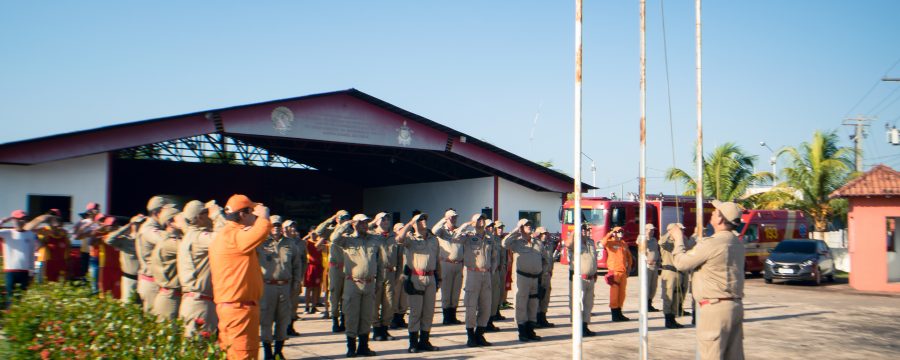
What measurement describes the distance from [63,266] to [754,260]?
21457 millimetres

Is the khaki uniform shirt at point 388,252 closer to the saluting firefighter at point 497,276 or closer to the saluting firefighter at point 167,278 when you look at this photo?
the saluting firefighter at point 497,276

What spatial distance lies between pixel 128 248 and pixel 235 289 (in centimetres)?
366

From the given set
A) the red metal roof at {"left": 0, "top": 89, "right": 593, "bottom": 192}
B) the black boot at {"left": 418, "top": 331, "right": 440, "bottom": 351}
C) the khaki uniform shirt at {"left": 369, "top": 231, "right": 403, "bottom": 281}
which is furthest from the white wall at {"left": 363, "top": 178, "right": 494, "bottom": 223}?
the black boot at {"left": 418, "top": 331, "right": 440, "bottom": 351}

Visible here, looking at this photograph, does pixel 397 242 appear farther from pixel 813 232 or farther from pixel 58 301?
pixel 813 232

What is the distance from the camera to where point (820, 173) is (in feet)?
89.9

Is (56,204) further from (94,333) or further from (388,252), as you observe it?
(94,333)

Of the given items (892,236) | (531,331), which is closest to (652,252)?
(531,331)

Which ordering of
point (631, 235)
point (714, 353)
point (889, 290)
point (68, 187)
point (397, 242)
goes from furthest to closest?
point (631, 235) → point (889, 290) → point (68, 187) → point (397, 242) → point (714, 353)

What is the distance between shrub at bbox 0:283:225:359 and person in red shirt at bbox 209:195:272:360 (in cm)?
42

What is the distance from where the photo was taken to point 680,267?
21.4 ft

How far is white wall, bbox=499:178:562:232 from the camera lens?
24.9m

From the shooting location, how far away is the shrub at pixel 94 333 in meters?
4.69

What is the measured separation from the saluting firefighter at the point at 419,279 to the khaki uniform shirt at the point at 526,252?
128 cm

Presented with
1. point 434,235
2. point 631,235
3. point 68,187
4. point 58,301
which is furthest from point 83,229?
point 631,235
